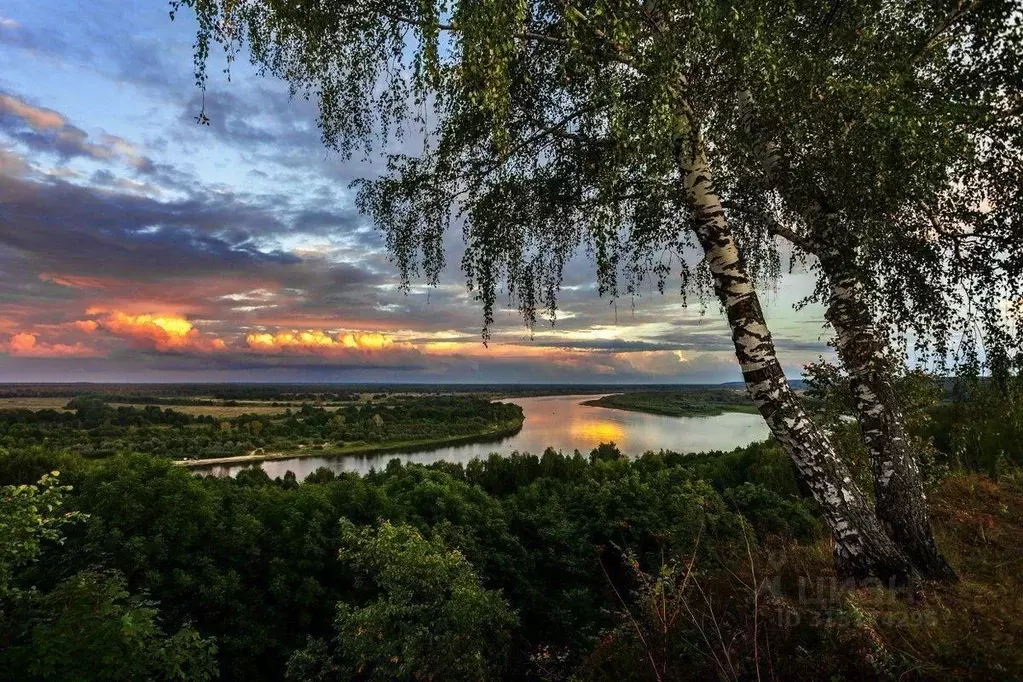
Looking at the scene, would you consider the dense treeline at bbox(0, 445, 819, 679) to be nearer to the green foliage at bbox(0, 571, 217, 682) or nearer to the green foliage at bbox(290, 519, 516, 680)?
the green foliage at bbox(290, 519, 516, 680)

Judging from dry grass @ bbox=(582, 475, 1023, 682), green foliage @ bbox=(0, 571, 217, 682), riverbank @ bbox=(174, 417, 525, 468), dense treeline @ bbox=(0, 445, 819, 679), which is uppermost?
dry grass @ bbox=(582, 475, 1023, 682)

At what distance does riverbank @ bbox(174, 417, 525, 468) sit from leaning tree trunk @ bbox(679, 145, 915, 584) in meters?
57.8

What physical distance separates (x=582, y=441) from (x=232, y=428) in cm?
4776

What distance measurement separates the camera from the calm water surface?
173 feet

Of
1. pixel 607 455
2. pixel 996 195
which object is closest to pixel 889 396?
pixel 996 195

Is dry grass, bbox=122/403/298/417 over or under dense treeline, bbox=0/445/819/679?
under

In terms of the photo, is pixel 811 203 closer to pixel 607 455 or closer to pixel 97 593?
pixel 97 593

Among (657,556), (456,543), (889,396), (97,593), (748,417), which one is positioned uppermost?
(889,396)

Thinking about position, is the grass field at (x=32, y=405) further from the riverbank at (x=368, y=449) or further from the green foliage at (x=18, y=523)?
the green foliage at (x=18, y=523)

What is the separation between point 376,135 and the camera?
570cm

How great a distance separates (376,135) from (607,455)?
2742 cm

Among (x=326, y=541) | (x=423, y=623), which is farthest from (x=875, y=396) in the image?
(x=326, y=541)

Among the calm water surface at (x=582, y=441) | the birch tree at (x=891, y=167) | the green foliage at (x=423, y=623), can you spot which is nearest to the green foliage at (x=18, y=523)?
the green foliage at (x=423, y=623)

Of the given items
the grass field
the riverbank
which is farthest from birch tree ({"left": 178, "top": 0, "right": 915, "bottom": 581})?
the grass field
